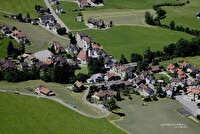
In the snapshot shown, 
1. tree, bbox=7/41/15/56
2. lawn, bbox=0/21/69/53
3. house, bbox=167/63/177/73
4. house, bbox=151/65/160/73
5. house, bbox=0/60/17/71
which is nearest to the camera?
house, bbox=0/60/17/71

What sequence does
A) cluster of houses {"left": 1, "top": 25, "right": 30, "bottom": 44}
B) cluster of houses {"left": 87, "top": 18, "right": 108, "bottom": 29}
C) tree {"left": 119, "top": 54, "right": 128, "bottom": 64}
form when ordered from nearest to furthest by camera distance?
tree {"left": 119, "top": 54, "right": 128, "bottom": 64}, cluster of houses {"left": 1, "top": 25, "right": 30, "bottom": 44}, cluster of houses {"left": 87, "top": 18, "right": 108, "bottom": 29}

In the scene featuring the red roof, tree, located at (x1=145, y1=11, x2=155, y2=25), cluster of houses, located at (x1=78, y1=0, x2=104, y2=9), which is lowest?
the red roof

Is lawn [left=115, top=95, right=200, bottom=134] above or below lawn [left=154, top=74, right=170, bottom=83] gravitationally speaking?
below

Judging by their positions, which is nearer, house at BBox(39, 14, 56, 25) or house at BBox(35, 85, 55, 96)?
house at BBox(35, 85, 55, 96)

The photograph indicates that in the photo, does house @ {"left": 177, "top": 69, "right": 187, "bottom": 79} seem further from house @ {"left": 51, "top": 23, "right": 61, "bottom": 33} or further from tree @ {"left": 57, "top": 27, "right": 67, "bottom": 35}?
house @ {"left": 51, "top": 23, "right": 61, "bottom": 33}

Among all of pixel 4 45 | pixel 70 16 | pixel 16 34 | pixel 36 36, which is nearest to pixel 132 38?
pixel 36 36

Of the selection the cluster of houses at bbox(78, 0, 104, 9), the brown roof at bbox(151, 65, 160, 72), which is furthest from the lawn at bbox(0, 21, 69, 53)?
the brown roof at bbox(151, 65, 160, 72)
